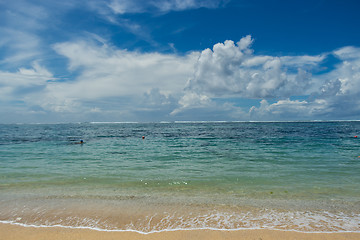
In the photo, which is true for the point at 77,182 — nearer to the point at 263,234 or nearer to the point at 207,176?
the point at 207,176

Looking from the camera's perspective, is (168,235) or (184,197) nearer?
(168,235)

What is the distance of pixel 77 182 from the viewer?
12.5 metres

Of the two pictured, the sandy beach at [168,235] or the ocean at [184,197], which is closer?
the sandy beach at [168,235]

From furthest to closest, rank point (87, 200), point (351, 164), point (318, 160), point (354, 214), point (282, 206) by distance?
point (318, 160)
point (351, 164)
point (87, 200)
point (282, 206)
point (354, 214)

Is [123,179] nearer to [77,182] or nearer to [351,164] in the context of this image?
[77,182]

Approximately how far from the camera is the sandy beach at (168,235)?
6198 millimetres

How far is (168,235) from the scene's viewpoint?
6355mm

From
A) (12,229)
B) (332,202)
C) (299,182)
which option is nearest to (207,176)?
(299,182)

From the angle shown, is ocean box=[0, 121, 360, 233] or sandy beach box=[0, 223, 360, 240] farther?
ocean box=[0, 121, 360, 233]

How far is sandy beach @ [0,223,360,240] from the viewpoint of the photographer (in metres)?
6.20

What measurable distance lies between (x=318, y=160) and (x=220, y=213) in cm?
1470

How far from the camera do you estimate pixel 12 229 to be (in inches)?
265

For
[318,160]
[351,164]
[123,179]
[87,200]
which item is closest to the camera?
[87,200]

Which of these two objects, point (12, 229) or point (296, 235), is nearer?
point (296, 235)
